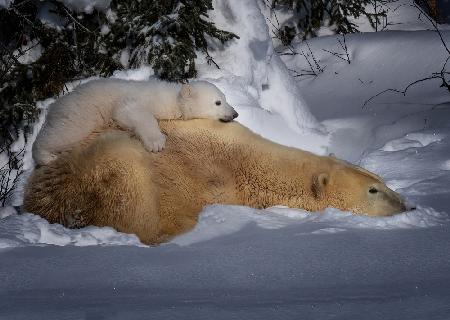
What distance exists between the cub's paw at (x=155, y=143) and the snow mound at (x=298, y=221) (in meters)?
0.43

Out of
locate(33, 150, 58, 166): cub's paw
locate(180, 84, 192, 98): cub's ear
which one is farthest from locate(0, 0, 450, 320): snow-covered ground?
locate(180, 84, 192, 98): cub's ear

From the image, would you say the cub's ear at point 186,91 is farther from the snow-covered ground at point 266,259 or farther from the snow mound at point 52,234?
the snow mound at point 52,234

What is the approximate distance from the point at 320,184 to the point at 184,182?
75 cm

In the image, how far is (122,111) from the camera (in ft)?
12.7

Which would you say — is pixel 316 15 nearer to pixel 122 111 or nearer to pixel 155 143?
pixel 122 111

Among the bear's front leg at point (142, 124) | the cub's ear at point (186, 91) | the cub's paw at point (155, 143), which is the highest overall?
the cub's ear at point (186, 91)

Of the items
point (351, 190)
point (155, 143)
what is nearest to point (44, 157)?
point (155, 143)

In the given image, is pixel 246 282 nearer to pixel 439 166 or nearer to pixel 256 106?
pixel 439 166

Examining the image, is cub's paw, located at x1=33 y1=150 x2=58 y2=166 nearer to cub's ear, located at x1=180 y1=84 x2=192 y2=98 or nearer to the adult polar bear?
the adult polar bear

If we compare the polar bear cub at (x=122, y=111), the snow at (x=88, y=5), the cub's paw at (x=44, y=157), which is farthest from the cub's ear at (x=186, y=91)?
the snow at (x=88, y=5)

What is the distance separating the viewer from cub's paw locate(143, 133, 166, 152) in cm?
371

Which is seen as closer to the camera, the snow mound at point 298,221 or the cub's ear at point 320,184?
the snow mound at point 298,221

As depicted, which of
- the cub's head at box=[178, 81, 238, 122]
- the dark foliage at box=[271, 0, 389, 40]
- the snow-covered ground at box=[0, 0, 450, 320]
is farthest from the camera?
the dark foliage at box=[271, 0, 389, 40]

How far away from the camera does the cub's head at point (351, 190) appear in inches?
150
